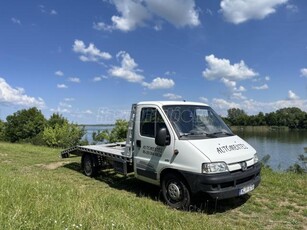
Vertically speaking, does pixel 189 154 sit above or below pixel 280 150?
above

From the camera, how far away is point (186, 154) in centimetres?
650

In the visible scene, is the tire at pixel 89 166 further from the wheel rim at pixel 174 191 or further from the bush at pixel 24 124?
the bush at pixel 24 124

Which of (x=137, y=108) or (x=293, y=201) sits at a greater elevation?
(x=137, y=108)

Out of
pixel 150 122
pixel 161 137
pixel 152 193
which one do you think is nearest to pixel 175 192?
pixel 161 137

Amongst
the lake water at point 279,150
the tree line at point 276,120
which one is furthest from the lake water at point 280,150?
the tree line at point 276,120

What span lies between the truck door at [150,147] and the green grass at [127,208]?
0.66 m

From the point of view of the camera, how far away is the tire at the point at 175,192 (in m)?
6.52

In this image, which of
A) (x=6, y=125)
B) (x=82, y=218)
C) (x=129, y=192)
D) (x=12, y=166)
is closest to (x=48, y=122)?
(x=6, y=125)

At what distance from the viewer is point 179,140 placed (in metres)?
6.74

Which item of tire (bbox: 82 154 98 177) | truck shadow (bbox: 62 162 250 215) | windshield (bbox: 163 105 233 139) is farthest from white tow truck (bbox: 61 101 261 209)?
tire (bbox: 82 154 98 177)

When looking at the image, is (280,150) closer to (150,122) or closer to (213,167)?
(150,122)

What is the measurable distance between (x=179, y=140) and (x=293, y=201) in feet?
9.99

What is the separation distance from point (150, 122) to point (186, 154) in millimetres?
1534

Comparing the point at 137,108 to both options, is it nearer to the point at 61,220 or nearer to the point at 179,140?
the point at 179,140
